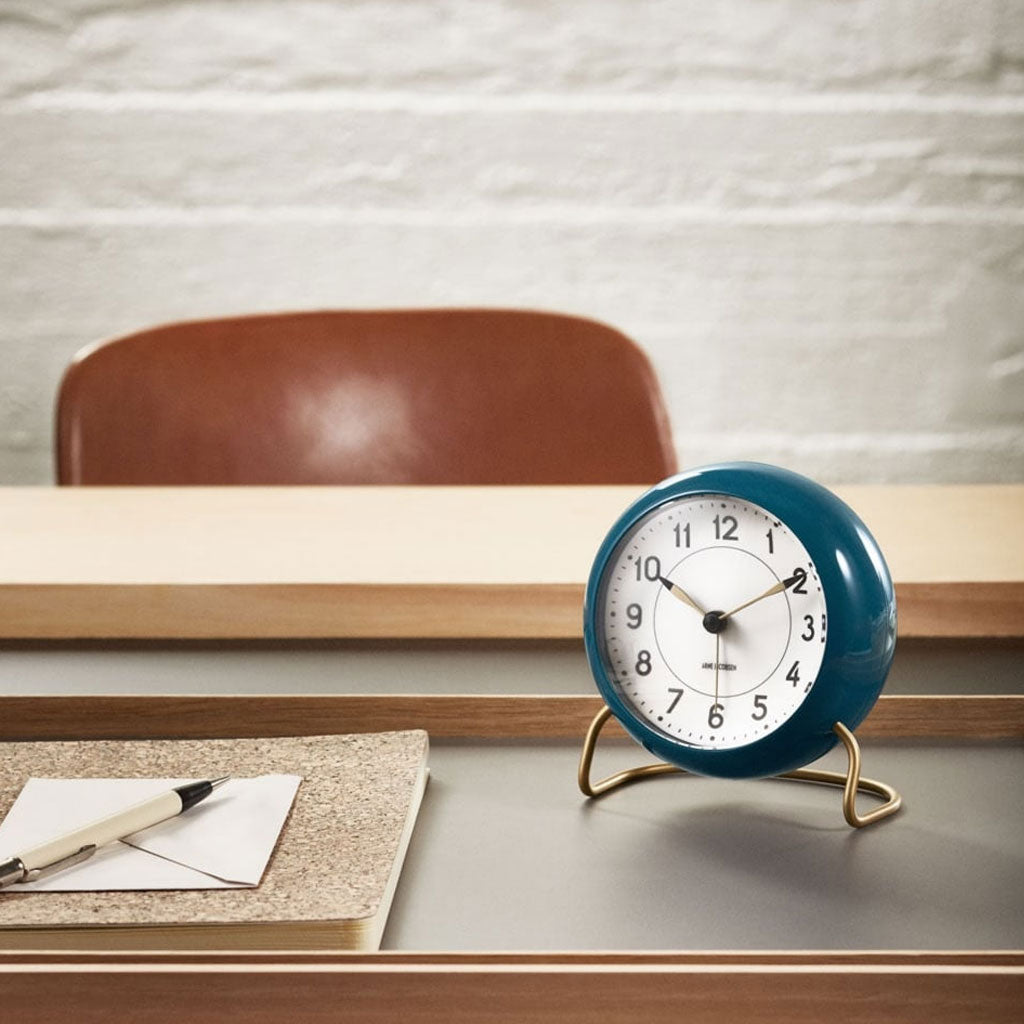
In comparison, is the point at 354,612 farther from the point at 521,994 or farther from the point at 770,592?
the point at 521,994

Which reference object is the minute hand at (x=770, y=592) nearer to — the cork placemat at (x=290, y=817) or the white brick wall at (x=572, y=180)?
the cork placemat at (x=290, y=817)

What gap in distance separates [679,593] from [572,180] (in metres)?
1.78

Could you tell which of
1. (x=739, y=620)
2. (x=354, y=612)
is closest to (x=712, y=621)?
(x=739, y=620)

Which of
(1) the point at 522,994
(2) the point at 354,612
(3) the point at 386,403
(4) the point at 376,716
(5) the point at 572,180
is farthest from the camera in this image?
(5) the point at 572,180

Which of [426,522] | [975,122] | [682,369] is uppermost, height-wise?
[975,122]

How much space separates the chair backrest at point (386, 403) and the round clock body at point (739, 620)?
923mm

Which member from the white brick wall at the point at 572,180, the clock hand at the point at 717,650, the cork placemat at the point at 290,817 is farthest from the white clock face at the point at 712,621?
the white brick wall at the point at 572,180

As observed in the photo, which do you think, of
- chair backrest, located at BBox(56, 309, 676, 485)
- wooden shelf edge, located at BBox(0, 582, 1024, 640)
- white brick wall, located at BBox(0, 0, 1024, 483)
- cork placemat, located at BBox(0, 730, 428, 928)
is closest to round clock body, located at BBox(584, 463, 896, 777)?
cork placemat, located at BBox(0, 730, 428, 928)

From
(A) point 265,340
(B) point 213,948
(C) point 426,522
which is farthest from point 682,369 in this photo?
(B) point 213,948

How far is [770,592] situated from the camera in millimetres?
633

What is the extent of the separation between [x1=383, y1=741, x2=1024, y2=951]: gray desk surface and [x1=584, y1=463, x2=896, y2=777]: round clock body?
0.04m

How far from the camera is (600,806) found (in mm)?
656

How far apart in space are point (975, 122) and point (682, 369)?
621mm

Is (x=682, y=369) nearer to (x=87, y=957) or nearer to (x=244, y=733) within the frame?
(x=244, y=733)
